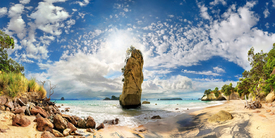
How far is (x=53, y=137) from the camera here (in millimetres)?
4539

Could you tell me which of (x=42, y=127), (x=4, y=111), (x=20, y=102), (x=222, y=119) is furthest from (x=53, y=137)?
(x=222, y=119)

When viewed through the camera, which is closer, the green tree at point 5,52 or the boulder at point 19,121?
the boulder at point 19,121

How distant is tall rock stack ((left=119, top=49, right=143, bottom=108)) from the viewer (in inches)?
910

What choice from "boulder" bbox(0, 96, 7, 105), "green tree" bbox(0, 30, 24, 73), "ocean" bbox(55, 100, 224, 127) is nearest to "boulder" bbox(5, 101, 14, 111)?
"boulder" bbox(0, 96, 7, 105)

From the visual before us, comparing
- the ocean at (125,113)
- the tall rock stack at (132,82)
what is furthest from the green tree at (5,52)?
the tall rock stack at (132,82)

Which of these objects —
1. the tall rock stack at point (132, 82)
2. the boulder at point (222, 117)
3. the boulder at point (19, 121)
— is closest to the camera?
the boulder at point (19, 121)

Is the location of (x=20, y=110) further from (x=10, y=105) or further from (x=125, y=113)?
(x=125, y=113)

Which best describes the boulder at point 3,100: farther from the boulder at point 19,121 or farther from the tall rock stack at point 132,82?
the tall rock stack at point 132,82

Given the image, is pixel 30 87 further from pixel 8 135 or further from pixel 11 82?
pixel 8 135

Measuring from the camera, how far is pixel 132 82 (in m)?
24.2

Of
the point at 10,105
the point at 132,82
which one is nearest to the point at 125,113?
the point at 132,82

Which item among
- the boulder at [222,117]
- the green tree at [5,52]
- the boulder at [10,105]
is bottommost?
the boulder at [222,117]

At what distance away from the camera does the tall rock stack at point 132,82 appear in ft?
75.8

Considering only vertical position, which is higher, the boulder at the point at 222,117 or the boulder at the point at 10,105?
the boulder at the point at 10,105
